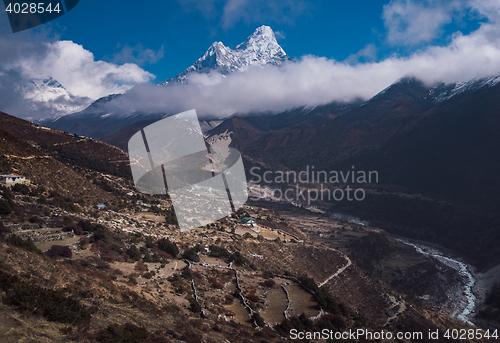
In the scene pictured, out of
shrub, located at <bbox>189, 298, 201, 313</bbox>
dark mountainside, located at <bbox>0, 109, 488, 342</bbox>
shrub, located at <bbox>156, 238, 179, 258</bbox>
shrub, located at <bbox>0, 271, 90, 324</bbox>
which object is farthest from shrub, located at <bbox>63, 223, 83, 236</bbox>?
shrub, located at <bbox>0, 271, 90, 324</bbox>

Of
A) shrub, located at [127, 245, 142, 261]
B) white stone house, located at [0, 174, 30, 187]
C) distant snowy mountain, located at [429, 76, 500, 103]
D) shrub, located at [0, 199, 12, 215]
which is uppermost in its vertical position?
distant snowy mountain, located at [429, 76, 500, 103]

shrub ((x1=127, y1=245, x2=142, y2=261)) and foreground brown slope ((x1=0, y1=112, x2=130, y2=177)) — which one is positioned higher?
foreground brown slope ((x1=0, y1=112, x2=130, y2=177))

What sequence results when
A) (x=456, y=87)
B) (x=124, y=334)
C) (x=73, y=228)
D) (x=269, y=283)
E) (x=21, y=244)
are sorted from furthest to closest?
(x=456, y=87) → (x=269, y=283) → (x=73, y=228) → (x=21, y=244) → (x=124, y=334)

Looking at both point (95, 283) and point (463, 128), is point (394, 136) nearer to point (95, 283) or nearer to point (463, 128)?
point (463, 128)

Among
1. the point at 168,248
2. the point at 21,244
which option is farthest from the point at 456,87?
the point at 21,244

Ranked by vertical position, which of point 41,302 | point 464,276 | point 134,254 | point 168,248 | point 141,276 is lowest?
point 464,276

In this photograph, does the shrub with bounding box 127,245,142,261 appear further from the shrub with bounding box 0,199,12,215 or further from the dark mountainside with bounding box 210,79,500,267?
the dark mountainside with bounding box 210,79,500,267

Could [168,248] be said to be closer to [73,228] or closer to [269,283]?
[73,228]

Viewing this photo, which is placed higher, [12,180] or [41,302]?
[12,180]

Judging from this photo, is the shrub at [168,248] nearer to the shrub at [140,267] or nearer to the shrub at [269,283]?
the shrub at [140,267]

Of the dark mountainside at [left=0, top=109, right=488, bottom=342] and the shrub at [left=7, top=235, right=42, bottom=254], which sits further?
the shrub at [left=7, top=235, right=42, bottom=254]

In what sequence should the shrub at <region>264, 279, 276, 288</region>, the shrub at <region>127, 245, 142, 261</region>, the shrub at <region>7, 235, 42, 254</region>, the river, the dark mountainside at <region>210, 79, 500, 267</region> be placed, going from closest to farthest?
the shrub at <region>7, 235, 42, 254</region>
the shrub at <region>127, 245, 142, 261</region>
the shrub at <region>264, 279, 276, 288</region>
the river
the dark mountainside at <region>210, 79, 500, 267</region>

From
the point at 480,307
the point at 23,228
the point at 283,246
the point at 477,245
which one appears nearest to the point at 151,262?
the point at 23,228
